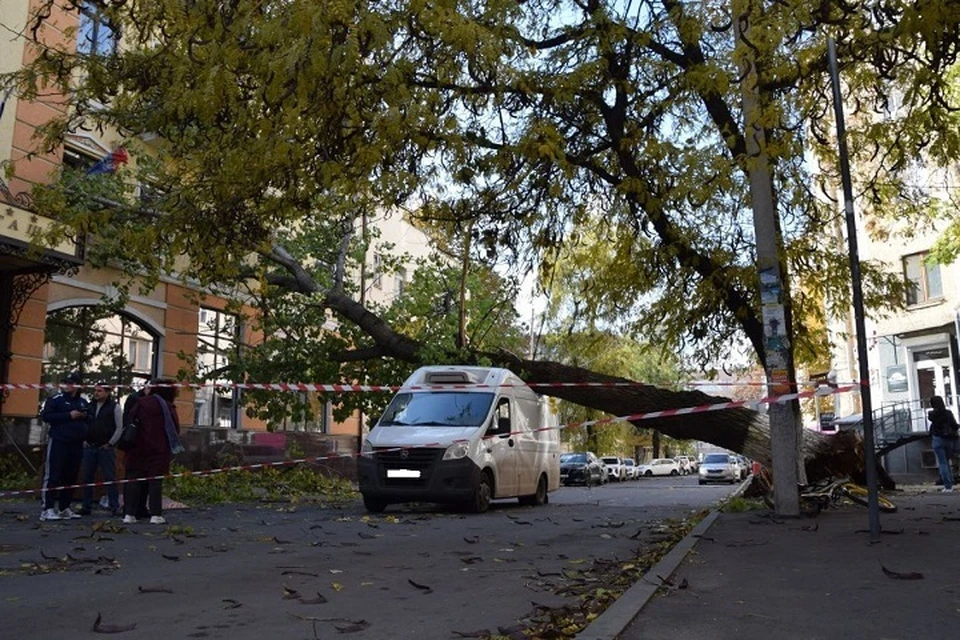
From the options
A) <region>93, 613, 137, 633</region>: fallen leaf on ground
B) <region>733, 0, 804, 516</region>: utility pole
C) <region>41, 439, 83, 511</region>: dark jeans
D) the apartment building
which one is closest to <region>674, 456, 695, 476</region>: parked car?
the apartment building

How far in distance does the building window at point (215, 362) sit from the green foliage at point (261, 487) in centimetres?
291

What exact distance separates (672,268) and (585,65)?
14.0 ft

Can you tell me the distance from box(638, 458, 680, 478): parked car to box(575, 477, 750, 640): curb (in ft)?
170

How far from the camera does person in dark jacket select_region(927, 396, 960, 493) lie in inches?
689

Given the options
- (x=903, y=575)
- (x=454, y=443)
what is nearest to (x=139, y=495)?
(x=454, y=443)

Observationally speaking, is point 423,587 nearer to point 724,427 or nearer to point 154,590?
point 154,590

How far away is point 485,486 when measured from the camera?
14.1 metres

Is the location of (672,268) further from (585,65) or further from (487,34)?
(487,34)

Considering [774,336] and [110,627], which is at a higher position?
[774,336]

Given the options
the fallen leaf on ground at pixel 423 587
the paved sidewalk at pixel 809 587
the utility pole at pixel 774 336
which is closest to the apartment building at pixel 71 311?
the utility pole at pixel 774 336

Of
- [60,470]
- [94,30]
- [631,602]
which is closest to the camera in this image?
[631,602]

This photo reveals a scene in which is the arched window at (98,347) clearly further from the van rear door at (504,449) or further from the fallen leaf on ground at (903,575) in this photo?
the fallen leaf on ground at (903,575)

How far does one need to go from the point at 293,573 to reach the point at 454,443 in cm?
646

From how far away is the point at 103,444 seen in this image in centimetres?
1203
